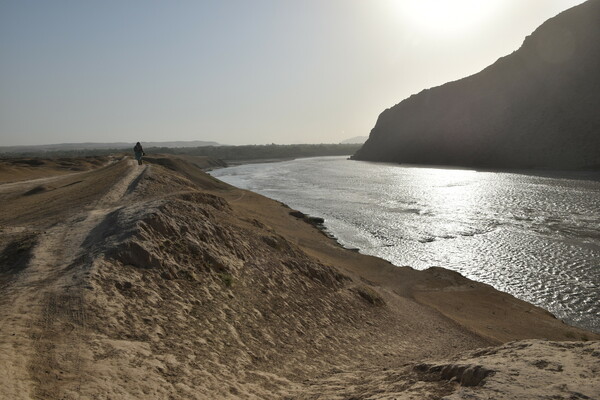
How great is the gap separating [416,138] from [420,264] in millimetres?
95264

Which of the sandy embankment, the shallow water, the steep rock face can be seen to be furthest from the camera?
the steep rock face

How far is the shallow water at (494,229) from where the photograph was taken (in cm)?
1934

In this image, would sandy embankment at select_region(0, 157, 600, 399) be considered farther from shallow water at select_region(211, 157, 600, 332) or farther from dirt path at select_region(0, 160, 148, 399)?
shallow water at select_region(211, 157, 600, 332)

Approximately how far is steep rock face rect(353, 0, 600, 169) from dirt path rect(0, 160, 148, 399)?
77.0 meters

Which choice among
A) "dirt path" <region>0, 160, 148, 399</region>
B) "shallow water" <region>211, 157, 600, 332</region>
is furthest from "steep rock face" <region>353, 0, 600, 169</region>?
"dirt path" <region>0, 160, 148, 399</region>

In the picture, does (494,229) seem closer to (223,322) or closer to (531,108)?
(223,322)

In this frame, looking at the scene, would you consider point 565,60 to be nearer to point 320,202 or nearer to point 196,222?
point 320,202

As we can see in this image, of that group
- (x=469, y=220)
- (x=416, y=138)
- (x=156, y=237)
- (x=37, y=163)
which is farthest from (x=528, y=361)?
(x=416, y=138)

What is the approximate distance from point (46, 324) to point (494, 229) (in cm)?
3132

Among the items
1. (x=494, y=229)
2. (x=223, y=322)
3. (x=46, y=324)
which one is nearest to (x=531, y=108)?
(x=494, y=229)

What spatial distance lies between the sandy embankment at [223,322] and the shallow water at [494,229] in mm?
3517

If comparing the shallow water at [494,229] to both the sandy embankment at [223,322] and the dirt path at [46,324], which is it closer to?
the sandy embankment at [223,322]

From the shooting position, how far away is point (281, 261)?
15.2m

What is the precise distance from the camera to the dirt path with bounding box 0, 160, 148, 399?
18.3 ft
